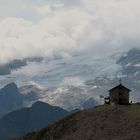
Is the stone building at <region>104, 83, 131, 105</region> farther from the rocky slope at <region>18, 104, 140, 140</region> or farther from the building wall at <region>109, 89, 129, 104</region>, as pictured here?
the rocky slope at <region>18, 104, 140, 140</region>

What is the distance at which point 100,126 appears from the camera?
160 metres

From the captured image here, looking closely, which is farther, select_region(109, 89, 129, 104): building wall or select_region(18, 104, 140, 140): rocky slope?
select_region(109, 89, 129, 104): building wall

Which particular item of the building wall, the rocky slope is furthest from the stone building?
the rocky slope

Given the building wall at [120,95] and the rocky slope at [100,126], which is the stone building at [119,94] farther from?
the rocky slope at [100,126]

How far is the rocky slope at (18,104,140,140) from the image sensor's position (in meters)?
147

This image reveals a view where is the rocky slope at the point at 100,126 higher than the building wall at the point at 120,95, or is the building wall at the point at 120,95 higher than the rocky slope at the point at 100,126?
the building wall at the point at 120,95

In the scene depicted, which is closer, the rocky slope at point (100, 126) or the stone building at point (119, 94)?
the rocky slope at point (100, 126)

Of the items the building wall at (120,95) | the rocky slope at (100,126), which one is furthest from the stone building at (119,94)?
the rocky slope at (100,126)

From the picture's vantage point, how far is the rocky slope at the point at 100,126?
147 meters

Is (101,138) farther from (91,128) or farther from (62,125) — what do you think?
(62,125)

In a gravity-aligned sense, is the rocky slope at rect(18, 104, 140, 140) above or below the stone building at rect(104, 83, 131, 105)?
below

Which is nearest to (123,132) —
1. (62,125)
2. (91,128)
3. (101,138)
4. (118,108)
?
(101,138)

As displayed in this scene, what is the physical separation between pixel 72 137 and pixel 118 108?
77.4ft

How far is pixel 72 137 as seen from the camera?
521 ft
